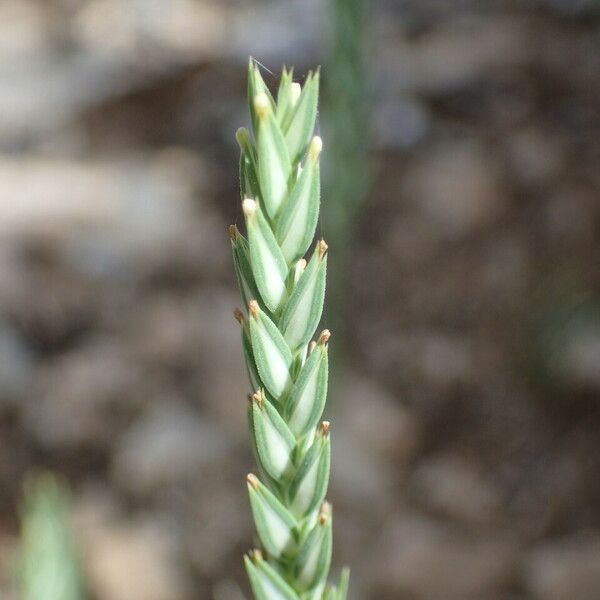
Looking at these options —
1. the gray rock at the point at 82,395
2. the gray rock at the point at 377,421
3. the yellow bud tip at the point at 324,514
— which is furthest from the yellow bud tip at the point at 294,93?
the gray rock at the point at 82,395

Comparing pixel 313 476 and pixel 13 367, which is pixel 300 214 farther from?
pixel 13 367

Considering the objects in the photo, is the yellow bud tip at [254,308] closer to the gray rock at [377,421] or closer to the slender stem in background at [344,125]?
the slender stem in background at [344,125]

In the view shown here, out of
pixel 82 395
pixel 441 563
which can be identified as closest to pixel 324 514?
pixel 441 563

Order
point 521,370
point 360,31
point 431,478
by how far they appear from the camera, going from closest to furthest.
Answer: point 360,31, point 431,478, point 521,370

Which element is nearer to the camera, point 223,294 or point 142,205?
point 223,294

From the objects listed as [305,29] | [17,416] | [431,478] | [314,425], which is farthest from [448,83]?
[314,425]

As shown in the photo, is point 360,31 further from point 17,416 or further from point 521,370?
point 17,416

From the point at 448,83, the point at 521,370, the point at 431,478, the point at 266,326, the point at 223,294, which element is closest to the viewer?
the point at 266,326
